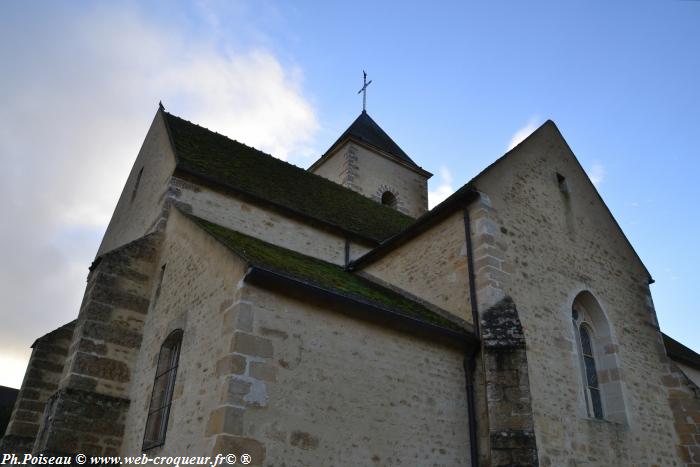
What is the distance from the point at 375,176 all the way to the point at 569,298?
11803mm

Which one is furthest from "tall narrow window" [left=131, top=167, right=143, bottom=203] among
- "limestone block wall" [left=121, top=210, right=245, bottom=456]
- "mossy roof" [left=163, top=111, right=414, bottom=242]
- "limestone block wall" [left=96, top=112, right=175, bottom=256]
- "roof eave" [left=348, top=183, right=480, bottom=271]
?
"roof eave" [left=348, top=183, right=480, bottom=271]

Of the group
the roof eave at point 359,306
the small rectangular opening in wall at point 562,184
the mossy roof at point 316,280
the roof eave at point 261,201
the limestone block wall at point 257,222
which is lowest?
the roof eave at point 359,306

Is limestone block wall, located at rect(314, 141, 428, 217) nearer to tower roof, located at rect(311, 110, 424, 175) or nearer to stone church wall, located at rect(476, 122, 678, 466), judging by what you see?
tower roof, located at rect(311, 110, 424, 175)

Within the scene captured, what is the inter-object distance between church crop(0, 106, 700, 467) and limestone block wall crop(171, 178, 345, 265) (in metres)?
0.03

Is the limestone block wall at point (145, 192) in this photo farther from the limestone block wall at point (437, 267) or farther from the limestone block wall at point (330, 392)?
the limestone block wall at point (330, 392)

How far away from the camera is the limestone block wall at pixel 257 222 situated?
32.8 feet

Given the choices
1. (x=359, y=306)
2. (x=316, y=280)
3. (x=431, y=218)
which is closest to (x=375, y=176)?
(x=431, y=218)

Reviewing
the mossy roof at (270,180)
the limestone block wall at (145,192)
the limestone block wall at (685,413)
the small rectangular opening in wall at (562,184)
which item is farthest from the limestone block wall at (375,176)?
the limestone block wall at (685,413)

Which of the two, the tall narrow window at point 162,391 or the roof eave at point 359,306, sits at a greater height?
the roof eave at point 359,306

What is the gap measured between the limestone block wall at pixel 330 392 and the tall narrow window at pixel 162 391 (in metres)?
1.71

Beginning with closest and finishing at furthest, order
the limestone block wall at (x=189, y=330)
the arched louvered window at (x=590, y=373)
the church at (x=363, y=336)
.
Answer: the limestone block wall at (x=189, y=330), the church at (x=363, y=336), the arched louvered window at (x=590, y=373)

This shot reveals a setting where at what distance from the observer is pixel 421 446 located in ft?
22.0

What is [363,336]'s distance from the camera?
22.5 ft

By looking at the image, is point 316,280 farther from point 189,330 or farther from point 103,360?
point 103,360
